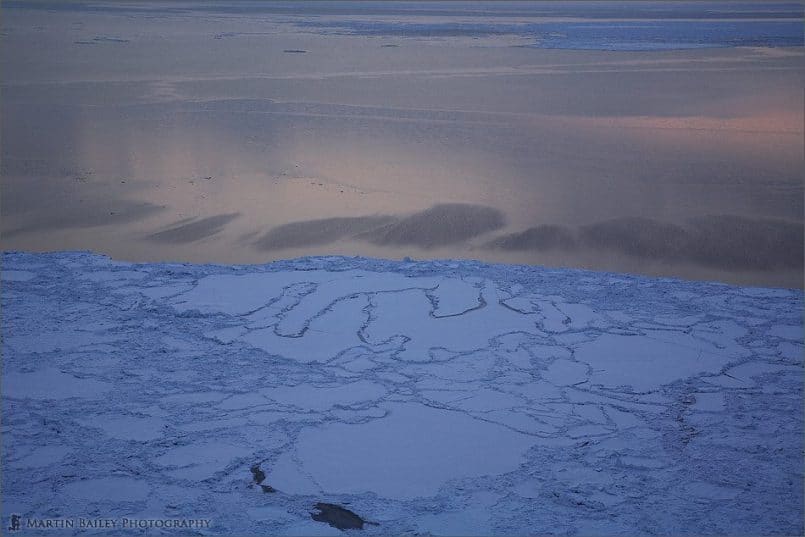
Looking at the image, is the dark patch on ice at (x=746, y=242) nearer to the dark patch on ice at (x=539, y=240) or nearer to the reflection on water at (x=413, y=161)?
the reflection on water at (x=413, y=161)

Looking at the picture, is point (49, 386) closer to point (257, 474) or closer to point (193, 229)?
point (257, 474)

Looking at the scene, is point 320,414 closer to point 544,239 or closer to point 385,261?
point 385,261

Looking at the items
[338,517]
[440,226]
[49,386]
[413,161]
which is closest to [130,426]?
[49,386]

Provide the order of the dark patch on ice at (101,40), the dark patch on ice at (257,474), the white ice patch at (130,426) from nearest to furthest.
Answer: the dark patch on ice at (257,474)
the white ice patch at (130,426)
the dark patch on ice at (101,40)

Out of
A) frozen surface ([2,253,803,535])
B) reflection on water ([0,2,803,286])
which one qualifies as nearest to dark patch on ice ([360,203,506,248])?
reflection on water ([0,2,803,286])

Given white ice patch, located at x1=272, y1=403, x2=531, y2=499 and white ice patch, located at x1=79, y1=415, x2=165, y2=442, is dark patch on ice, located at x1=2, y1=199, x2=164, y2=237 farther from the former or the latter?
white ice patch, located at x1=272, y1=403, x2=531, y2=499

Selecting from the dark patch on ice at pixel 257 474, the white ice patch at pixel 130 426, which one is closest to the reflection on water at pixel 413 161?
the white ice patch at pixel 130 426

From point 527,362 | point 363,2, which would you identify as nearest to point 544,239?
point 527,362
